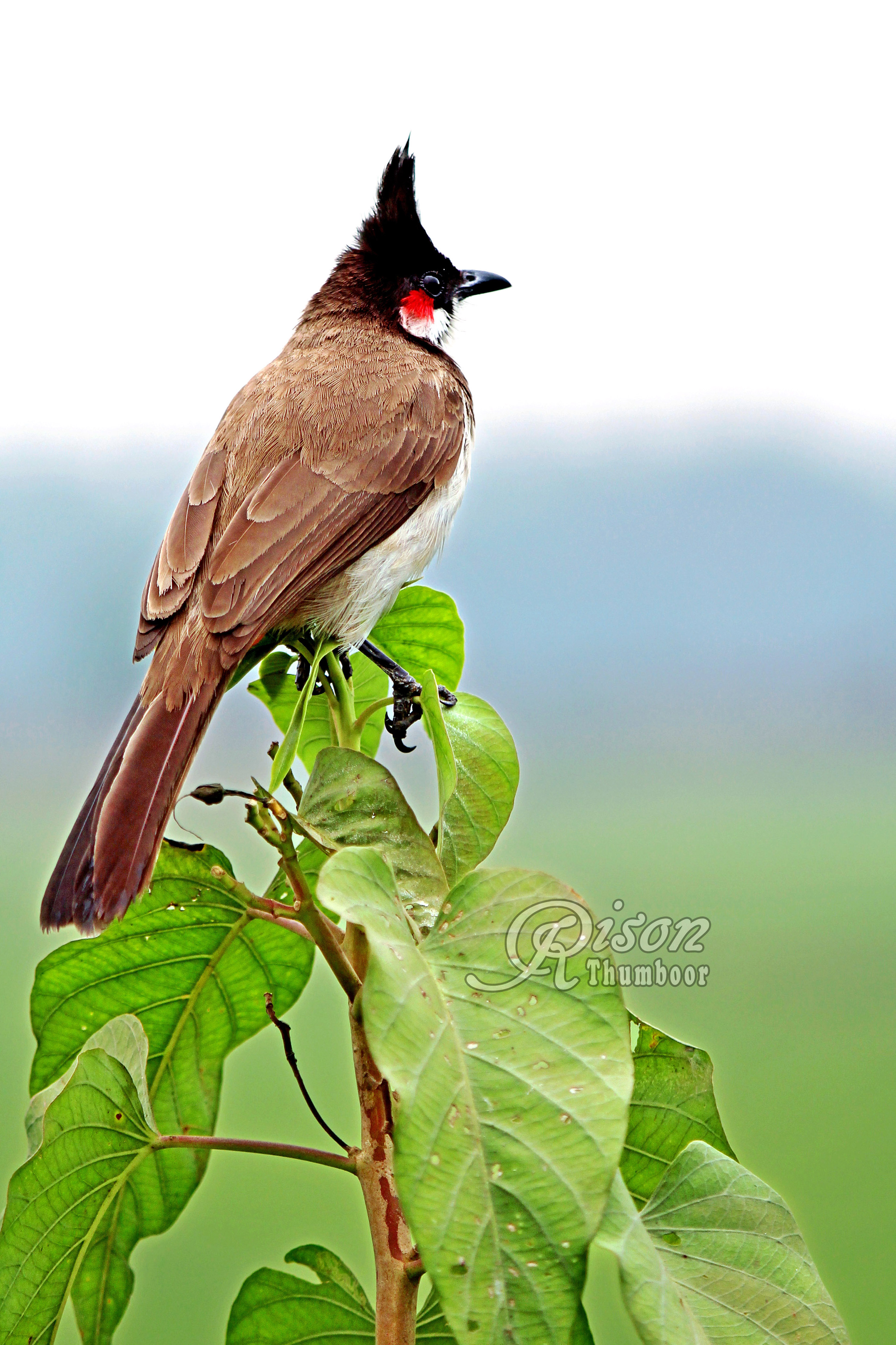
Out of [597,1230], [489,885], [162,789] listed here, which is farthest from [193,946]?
[597,1230]

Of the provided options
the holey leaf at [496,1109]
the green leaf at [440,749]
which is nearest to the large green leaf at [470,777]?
the green leaf at [440,749]

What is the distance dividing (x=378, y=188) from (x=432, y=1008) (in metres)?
1.65

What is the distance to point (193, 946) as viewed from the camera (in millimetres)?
954

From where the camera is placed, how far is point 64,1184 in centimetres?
77

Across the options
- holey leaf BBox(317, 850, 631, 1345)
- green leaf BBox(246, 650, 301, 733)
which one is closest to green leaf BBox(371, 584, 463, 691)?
green leaf BBox(246, 650, 301, 733)

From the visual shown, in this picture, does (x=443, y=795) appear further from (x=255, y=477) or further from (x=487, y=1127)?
(x=255, y=477)

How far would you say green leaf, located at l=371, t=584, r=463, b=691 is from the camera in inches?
47.4

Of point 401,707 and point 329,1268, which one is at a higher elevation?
point 401,707

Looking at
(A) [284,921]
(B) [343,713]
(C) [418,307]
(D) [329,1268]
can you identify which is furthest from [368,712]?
(C) [418,307]

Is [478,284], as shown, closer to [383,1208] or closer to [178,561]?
[178,561]

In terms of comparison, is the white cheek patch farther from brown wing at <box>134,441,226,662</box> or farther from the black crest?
brown wing at <box>134,441,226,662</box>

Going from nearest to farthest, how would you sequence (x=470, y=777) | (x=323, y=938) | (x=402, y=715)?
1. (x=323, y=938)
2. (x=470, y=777)
3. (x=402, y=715)

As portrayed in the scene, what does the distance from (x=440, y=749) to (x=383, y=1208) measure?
0.32 metres

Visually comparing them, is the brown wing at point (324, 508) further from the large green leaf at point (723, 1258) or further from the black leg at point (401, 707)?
the large green leaf at point (723, 1258)
